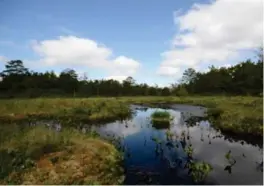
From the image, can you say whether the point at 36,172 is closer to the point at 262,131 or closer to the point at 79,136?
the point at 79,136

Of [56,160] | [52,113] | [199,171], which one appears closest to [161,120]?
[52,113]

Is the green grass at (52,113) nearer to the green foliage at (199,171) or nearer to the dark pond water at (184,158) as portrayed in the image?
the dark pond water at (184,158)

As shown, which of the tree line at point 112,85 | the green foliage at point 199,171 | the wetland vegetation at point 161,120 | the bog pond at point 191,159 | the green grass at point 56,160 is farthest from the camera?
the tree line at point 112,85

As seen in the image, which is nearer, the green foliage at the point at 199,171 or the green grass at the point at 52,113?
the green foliage at the point at 199,171

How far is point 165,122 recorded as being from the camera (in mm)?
22453

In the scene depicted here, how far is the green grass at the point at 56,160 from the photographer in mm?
8609

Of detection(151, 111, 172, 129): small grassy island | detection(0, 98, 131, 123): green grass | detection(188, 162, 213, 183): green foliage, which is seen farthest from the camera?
detection(0, 98, 131, 123): green grass

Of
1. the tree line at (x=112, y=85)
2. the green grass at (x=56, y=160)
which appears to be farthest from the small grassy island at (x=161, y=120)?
the tree line at (x=112, y=85)

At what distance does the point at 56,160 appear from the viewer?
9.95 metres

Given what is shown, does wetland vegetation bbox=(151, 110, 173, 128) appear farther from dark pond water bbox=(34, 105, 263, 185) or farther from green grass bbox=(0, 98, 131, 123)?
green grass bbox=(0, 98, 131, 123)

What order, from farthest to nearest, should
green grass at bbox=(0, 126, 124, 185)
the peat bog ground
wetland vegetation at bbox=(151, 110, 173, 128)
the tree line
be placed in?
the tree line → wetland vegetation at bbox=(151, 110, 173, 128) → the peat bog ground → green grass at bbox=(0, 126, 124, 185)

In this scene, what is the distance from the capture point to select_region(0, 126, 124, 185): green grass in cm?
861

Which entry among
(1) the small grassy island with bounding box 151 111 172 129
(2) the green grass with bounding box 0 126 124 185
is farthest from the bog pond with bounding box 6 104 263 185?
(1) the small grassy island with bounding box 151 111 172 129

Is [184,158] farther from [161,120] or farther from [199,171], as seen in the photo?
[161,120]
